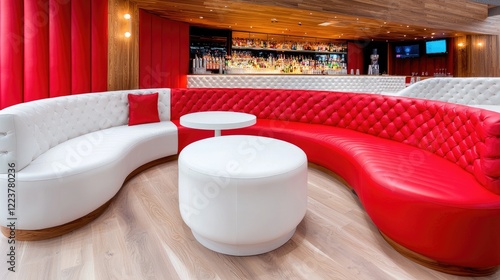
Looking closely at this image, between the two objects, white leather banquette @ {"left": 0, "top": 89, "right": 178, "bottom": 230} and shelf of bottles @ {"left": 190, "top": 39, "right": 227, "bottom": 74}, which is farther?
shelf of bottles @ {"left": 190, "top": 39, "right": 227, "bottom": 74}

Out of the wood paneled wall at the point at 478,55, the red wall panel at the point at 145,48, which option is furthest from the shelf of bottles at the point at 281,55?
the wood paneled wall at the point at 478,55

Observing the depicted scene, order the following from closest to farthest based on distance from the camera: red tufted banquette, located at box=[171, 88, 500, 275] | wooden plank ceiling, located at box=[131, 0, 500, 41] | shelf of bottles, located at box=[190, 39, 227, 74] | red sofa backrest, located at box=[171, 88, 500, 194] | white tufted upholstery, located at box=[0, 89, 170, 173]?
red tufted banquette, located at box=[171, 88, 500, 275] < red sofa backrest, located at box=[171, 88, 500, 194] < white tufted upholstery, located at box=[0, 89, 170, 173] < wooden plank ceiling, located at box=[131, 0, 500, 41] < shelf of bottles, located at box=[190, 39, 227, 74]

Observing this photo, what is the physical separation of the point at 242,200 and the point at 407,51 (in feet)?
42.2

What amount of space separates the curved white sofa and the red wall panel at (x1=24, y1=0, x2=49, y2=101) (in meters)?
5.31

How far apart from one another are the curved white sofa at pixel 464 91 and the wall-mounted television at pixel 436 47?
27.3ft

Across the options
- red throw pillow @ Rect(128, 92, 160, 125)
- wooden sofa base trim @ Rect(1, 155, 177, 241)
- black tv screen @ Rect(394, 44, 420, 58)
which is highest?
black tv screen @ Rect(394, 44, 420, 58)

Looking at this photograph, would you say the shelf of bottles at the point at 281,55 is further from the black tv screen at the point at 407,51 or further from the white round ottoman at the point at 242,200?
the white round ottoman at the point at 242,200

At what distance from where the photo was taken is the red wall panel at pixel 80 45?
4079 mm

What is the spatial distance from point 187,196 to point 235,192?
383 mm

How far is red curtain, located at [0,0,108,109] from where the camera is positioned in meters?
3.47

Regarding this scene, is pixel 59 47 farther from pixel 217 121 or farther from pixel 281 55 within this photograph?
pixel 281 55

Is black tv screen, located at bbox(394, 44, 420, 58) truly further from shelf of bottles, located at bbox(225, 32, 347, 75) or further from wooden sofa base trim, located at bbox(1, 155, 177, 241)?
wooden sofa base trim, located at bbox(1, 155, 177, 241)

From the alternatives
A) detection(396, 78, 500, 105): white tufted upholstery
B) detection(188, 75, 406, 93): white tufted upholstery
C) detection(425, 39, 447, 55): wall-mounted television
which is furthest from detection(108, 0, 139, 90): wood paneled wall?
detection(425, 39, 447, 55): wall-mounted television

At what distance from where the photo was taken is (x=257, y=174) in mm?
1829
